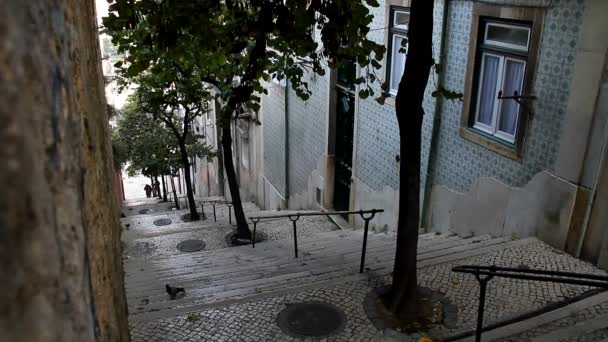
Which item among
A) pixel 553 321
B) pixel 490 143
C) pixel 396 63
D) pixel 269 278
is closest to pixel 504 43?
pixel 490 143

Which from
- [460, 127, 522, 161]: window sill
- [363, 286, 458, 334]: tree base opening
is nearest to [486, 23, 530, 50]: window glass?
[460, 127, 522, 161]: window sill

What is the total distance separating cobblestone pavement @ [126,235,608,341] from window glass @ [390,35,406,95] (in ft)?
14.0

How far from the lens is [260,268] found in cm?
704

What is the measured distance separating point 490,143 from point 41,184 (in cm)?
692

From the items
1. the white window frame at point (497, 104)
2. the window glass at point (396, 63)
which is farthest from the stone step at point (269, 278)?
the window glass at point (396, 63)

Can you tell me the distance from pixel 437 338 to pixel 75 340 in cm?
419

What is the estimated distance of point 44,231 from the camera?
0.83 meters

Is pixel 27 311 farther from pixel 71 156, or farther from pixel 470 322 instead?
pixel 470 322

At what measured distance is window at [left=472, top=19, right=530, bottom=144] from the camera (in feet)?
21.1

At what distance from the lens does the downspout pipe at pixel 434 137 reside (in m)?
7.69

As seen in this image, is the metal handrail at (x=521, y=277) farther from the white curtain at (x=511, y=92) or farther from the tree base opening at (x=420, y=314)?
the white curtain at (x=511, y=92)

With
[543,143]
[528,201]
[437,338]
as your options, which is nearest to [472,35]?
[543,143]

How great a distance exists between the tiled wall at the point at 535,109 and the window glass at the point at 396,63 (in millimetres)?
1375

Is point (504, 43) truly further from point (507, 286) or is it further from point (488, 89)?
point (507, 286)
